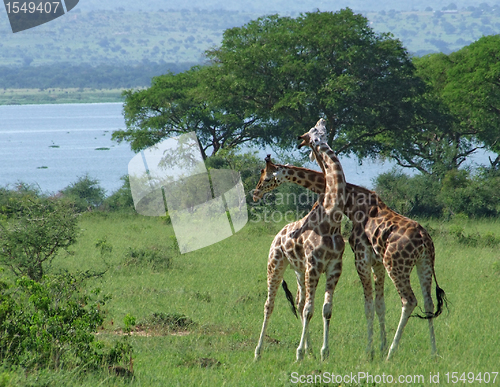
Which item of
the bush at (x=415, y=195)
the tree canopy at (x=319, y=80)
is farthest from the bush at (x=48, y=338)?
the tree canopy at (x=319, y=80)

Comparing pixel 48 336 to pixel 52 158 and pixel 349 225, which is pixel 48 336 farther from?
pixel 52 158

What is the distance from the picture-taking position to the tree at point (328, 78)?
88.1ft

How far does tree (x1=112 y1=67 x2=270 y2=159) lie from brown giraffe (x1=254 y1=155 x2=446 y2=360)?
23.4 m

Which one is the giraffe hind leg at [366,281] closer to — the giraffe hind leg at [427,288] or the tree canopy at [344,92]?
the giraffe hind leg at [427,288]

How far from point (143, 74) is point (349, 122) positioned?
128195mm

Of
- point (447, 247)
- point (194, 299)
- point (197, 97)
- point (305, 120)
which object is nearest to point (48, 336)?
point (194, 299)

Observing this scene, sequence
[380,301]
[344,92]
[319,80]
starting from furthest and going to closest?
1. [319,80]
2. [344,92]
3. [380,301]

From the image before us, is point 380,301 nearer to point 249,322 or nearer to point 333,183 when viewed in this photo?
point 333,183

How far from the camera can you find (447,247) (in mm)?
17578

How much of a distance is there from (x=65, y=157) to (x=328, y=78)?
157 feet

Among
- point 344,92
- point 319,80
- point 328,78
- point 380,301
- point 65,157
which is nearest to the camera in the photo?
point 380,301

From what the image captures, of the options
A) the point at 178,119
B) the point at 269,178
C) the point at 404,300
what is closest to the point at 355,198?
the point at 269,178

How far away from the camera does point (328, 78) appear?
2728cm

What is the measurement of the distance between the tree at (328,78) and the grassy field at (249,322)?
9881 mm
